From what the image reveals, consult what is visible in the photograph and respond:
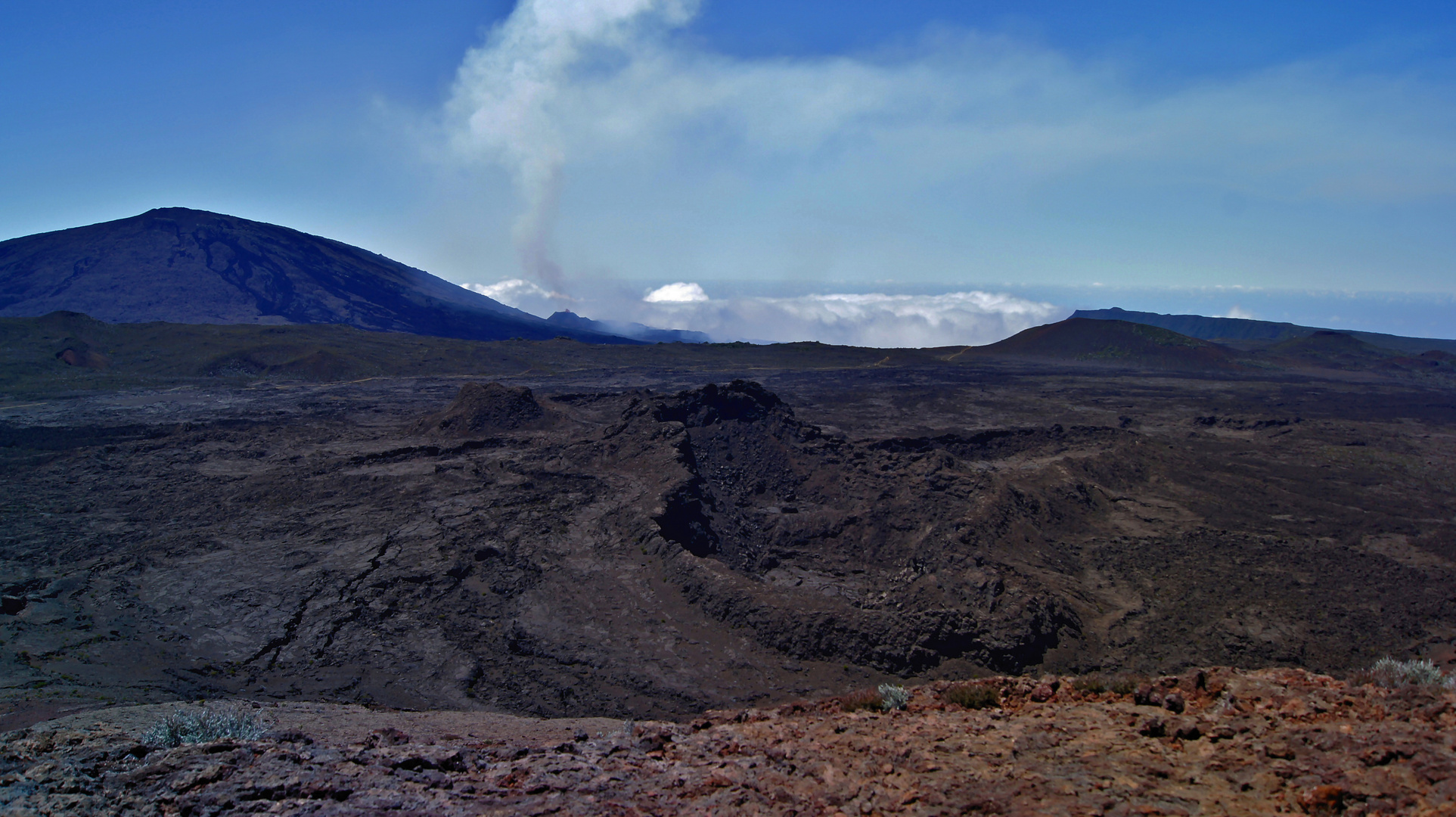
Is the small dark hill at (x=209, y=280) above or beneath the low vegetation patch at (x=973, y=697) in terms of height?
above

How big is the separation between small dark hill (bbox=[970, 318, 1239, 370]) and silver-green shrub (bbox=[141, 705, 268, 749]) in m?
68.2

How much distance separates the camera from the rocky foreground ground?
3.54 meters

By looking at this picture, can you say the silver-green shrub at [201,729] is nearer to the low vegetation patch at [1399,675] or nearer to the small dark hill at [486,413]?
the low vegetation patch at [1399,675]

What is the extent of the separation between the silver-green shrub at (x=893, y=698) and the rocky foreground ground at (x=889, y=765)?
1.35 ft

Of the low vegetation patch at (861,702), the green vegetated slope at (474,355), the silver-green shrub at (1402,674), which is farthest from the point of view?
the green vegetated slope at (474,355)

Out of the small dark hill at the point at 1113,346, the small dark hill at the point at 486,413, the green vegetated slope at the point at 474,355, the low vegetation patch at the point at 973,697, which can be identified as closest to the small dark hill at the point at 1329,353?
the green vegetated slope at the point at 474,355

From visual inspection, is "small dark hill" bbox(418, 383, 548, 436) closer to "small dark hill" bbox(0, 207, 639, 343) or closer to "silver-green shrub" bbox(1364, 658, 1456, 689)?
"silver-green shrub" bbox(1364, 658, 1456, 689)

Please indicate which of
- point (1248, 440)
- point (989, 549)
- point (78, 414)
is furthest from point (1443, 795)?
point (78, 414)

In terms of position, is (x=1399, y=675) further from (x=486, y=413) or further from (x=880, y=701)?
(x=486, y=413)

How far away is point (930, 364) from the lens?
58406 millimetres

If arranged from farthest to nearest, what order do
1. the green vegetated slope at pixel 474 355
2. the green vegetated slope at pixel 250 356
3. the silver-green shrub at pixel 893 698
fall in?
the green vegetated slope at pixel 474 355
the green vegetated slope at pixel 250 356
the silver-green shrub at pixel 893 698

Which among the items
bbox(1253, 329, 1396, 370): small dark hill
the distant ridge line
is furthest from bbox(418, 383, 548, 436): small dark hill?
the distant ridge line

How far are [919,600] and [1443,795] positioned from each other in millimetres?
7215

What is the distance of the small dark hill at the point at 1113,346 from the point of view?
61250 mm
